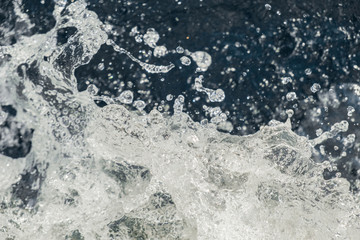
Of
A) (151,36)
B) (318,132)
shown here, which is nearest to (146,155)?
(151,36)

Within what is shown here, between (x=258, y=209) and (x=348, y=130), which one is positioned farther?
(x=348, y=130)

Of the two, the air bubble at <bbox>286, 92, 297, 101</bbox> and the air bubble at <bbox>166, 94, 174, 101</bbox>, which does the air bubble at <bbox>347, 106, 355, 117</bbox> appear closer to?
the air bubble at <bbox>286, 92, 297, 101</bbox>

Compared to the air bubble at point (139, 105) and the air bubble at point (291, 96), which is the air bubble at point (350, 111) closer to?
the air bubble at point (291, 96)

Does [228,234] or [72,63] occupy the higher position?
[72,63]

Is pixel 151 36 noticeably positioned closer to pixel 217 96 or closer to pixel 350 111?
pixel 217 96

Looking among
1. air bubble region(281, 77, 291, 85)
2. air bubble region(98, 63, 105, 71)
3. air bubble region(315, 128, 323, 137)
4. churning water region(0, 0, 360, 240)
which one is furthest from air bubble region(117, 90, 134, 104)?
air bubble region(315, 128, 323, 137)

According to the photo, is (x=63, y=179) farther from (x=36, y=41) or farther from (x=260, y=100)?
(x=260, y=100)

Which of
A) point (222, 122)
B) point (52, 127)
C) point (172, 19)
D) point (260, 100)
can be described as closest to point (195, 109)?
point (222, 122)

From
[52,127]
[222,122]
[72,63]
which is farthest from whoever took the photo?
[222,122]

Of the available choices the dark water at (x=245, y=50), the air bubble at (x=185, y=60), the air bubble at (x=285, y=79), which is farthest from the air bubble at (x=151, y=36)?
the air bubble at (x=285, y=79)
